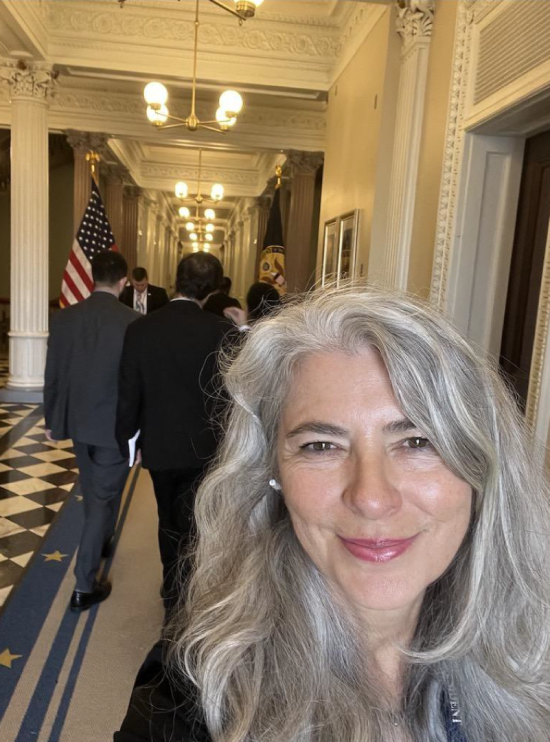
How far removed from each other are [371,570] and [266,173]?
50.9ft

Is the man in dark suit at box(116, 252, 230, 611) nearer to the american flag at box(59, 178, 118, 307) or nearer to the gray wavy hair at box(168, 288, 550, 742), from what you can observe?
the gray wavy hair at box(168, 288, 550, 742)

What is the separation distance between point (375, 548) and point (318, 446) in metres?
0.20

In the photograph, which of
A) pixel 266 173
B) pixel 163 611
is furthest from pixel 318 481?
pixel 266 173

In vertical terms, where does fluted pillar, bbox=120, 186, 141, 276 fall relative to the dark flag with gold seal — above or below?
Result: above

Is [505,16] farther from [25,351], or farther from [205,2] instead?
[25,351]

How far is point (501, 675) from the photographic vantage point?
112 cm

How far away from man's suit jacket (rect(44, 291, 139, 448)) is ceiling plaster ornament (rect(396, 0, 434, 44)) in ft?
10.5

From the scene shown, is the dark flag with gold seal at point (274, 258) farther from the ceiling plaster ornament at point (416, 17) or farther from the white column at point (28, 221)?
the ceiling plaster ornament at point (416, 17)

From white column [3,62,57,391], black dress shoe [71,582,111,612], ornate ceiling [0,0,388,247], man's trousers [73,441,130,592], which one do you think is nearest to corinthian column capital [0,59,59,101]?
white column [3,62,57,391]

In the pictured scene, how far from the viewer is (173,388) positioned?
312 cm

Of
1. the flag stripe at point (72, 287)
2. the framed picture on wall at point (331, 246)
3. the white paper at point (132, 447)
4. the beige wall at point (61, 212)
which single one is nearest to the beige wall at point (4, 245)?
the beige wall at point (61, 212)

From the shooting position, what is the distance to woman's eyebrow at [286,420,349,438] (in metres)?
1.07

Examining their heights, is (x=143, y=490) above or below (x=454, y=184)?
below

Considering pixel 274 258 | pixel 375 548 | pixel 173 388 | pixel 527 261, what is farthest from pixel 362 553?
pixel 274 258
